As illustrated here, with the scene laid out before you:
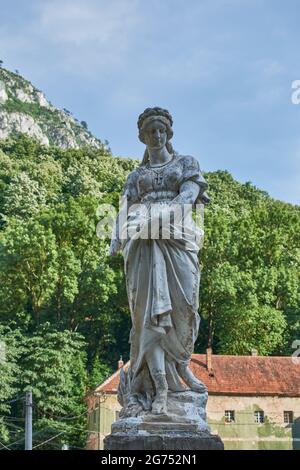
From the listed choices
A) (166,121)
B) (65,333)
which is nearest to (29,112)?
(65,333)

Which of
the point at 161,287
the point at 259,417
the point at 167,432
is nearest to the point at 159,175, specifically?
the point at 161,287

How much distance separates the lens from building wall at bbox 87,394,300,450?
3428 centimetres

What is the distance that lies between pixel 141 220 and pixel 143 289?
695 millimetres

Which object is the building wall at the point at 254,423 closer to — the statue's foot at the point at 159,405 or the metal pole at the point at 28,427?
the metal pole at the point at 28,427

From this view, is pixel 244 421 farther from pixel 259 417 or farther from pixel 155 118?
pixel 155 118

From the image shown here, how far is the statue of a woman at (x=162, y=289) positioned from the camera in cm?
644

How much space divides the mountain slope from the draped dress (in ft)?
428

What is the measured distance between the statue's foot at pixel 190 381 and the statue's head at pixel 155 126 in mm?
2389

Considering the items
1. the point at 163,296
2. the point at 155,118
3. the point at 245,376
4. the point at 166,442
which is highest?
the point at 155,118

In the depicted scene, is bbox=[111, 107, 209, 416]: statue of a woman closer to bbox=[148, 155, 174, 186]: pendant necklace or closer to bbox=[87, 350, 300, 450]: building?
bbox=[148, 155, 174, 186]: pendant necklace

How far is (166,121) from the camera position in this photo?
7.20 metres

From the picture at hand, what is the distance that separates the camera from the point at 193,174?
23.0ft

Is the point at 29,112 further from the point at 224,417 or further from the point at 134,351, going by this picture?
the point at 134,351

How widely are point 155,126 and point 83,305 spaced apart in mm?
32163
